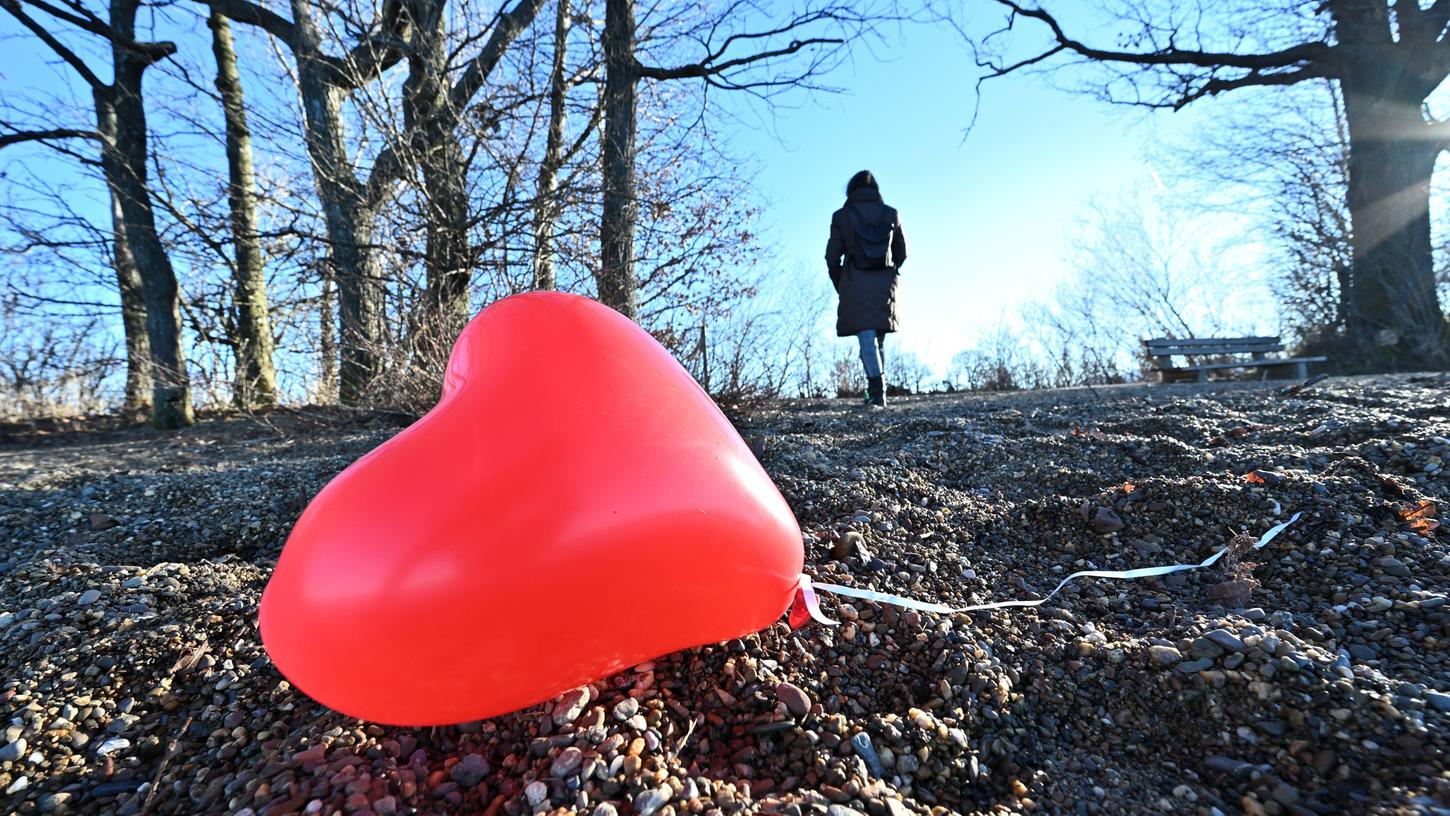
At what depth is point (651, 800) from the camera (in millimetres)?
933

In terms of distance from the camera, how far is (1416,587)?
4.71 ft

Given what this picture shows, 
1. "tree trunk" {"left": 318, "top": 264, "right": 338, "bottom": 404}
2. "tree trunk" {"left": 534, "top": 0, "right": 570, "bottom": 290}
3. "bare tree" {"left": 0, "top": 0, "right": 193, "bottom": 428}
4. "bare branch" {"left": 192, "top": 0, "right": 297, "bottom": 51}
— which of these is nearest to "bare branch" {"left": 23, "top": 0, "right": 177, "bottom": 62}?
"bare tree" {"left": 0, "top": 0, "right": 193, "bottom": 428}

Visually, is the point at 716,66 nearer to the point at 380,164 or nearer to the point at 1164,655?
the point at 380,164

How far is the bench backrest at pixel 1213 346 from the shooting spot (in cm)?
886

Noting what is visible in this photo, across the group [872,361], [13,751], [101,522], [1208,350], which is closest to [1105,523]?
[13,751]

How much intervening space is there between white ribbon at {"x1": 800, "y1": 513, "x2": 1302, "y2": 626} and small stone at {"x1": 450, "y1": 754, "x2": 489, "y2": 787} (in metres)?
0.67

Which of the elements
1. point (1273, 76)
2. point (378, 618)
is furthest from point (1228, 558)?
point (1273, 76)

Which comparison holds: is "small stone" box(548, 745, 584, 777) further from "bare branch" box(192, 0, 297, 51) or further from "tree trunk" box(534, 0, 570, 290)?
"bare branch" box(192, 0, 297, 51)

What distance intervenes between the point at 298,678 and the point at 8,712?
0.68 metres

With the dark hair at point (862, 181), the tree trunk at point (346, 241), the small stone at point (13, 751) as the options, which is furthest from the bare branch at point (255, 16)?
the small stone at point (13, 751)

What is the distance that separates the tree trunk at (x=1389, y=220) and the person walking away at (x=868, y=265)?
784 centimetres

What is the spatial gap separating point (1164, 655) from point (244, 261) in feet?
25.1

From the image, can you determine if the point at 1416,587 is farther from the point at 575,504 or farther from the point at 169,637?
the point at 169,637

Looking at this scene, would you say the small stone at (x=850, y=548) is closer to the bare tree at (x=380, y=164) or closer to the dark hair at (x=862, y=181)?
the bare tree at (x=380, y=164)
